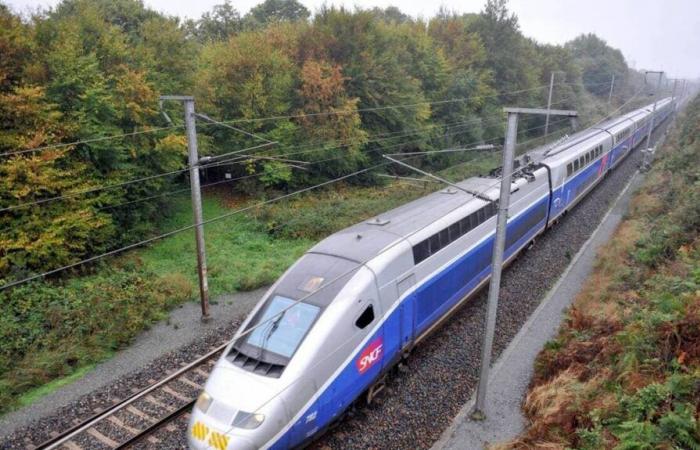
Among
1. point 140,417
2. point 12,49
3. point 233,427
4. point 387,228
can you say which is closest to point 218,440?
point 233,427

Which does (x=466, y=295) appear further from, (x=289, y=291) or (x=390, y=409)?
(x=289, y=291)

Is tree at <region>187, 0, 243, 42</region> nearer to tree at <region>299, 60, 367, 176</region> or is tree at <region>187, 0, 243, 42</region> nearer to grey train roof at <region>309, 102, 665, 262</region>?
tree at <region>299, 60, 367, 176</region>

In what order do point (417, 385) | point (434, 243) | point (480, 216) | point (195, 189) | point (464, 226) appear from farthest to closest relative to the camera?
point (480, 216) → point (195, 189) → point (464, 226) → point (434, 243) → point (417, 385)

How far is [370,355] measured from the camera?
32.6ft

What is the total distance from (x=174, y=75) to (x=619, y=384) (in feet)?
83.5

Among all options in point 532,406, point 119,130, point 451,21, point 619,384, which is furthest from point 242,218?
point 451,21

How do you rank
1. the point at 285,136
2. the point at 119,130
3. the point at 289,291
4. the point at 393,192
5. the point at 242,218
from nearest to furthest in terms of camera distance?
the point at 289,291, the point at 119,130, the point at 242,218, the point at 285,136, the point at 393,192

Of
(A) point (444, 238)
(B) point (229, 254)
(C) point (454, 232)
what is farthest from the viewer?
(B) point (229, 254)

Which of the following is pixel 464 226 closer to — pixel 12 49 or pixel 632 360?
pixel 632 360

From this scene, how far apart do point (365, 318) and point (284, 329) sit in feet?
5.49

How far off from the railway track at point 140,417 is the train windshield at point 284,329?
1.36 metres

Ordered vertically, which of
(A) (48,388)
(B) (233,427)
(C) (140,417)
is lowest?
(A) (48,388)

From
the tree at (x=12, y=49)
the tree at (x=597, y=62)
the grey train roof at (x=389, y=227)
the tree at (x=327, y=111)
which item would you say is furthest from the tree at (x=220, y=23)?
the tree at (x=597, y=62)

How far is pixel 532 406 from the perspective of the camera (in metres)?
10.5
